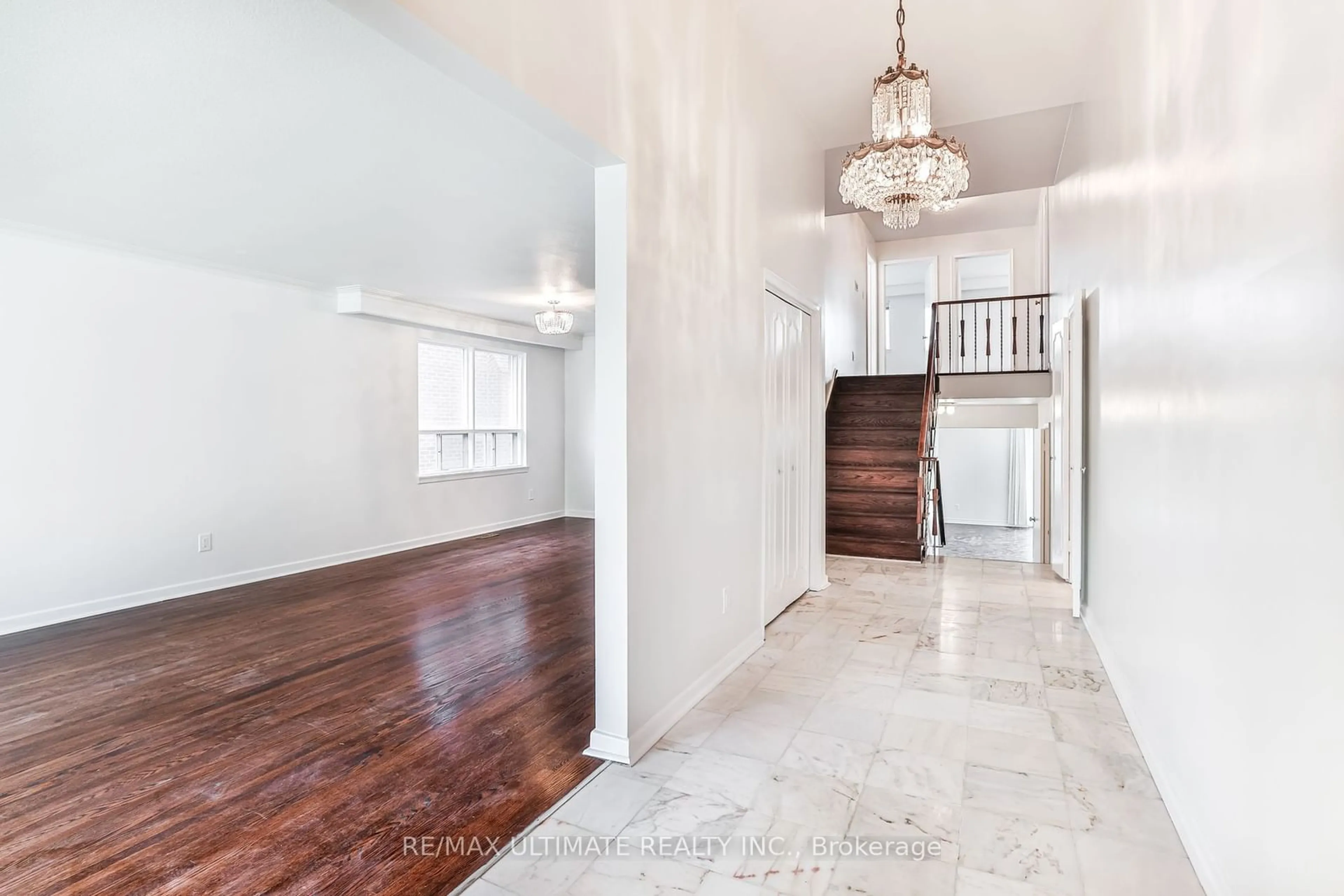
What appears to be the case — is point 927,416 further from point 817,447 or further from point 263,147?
point 263,147

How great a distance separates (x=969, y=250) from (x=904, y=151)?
7045 mm

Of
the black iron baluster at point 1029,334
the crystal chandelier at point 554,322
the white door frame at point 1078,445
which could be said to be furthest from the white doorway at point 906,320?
the white door frame at point 1078,445

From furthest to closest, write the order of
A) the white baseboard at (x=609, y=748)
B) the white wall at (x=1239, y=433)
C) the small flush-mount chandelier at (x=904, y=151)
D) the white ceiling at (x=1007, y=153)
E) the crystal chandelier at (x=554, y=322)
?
the crystal chandelier at (x=554, y=322) < the white ceiling at (x=1007, y=153) < the small flush-mount chandelier at (x=904, y=151) < the white baseboard at (x=609, y=748) < the white wall at (x=1239, y=433)

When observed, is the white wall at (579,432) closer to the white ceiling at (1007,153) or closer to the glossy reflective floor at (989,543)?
the white ceiling at (1007,153)

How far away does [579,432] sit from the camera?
9.76m

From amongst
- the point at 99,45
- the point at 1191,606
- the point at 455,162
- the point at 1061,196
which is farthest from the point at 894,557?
the point at 99,45

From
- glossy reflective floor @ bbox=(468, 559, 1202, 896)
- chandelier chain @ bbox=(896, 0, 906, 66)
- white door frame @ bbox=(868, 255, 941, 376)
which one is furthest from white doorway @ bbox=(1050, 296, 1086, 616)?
white door frame @ bbox=(868, 255, 941, 376)

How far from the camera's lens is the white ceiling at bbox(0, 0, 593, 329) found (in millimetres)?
2285

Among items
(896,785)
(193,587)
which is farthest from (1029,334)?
(193,587)

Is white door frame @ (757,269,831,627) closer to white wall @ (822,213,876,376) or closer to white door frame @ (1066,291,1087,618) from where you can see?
white door frame @ (1066,291,1087,618)

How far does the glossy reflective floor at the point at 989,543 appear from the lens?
729 centimetres

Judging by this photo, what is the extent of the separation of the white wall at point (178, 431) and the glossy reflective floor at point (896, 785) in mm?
4460

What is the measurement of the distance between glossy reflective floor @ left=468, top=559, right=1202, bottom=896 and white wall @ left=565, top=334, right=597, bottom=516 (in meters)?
6.07

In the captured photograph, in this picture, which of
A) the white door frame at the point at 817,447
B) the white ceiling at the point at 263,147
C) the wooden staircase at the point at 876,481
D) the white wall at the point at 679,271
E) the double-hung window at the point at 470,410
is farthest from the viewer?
the double-hung window at the point at 470,410
